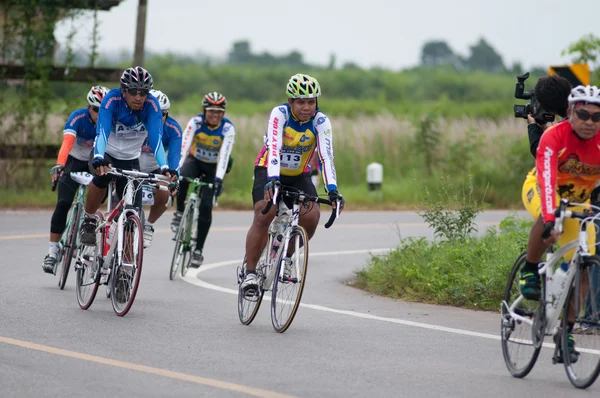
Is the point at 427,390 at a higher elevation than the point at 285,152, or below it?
below

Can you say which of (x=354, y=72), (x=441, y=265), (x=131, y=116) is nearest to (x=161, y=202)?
(x=131, y=116)

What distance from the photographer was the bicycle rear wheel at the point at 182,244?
13633 millimetres

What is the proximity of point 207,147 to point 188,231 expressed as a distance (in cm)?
139

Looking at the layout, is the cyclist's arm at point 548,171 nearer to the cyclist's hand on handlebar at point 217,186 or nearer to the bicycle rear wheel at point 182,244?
the bicycle rear wheel at point 182,244


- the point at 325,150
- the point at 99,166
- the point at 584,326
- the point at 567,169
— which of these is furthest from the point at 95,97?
the point at 584,326

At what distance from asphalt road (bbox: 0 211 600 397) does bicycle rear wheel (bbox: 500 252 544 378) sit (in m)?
0.11

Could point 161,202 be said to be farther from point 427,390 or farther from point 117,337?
point 427,390

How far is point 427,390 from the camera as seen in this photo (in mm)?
7223

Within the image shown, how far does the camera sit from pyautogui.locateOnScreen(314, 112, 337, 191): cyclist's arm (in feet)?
32.0

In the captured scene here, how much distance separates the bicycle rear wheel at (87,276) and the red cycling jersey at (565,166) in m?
4.64

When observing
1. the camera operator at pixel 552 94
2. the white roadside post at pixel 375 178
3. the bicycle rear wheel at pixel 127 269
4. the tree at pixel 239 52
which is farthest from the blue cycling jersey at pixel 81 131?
the tree at pixel 239 52

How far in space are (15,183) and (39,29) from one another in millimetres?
3279

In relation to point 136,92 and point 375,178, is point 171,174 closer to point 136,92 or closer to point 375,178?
point 136,92

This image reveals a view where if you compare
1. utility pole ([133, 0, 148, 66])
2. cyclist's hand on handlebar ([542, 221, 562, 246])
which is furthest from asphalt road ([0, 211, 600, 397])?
utility pole ([133, 0, 148, 66])
